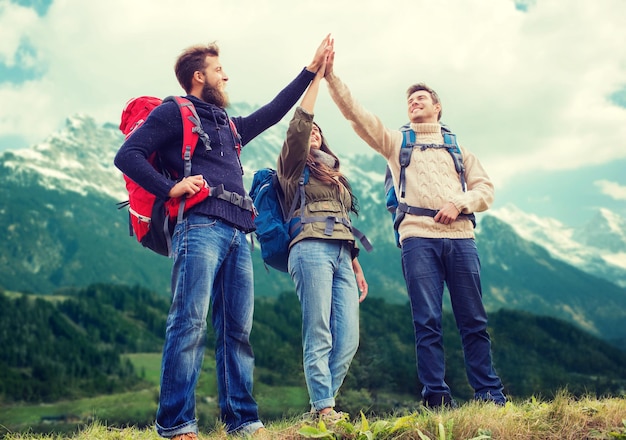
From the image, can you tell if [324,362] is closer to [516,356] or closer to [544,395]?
[544,395]

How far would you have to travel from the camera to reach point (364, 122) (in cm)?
632

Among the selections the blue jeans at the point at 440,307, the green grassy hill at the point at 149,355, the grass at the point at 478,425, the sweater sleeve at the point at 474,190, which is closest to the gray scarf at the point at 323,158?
the blue jeans at the point at 440,307

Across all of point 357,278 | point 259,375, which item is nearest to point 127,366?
point 259,375

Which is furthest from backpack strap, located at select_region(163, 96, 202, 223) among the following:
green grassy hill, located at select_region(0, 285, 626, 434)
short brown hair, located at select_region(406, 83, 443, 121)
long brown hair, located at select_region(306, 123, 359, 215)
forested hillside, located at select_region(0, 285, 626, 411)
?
forested hillside, located at select_region(0, 285, 626, 411)

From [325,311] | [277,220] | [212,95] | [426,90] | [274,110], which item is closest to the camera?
[212,95]

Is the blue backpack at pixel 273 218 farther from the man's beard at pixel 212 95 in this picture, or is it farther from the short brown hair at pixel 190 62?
the short brown hair at pixel 190 62

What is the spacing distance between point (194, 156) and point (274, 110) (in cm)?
105

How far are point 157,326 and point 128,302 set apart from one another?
10.8 m

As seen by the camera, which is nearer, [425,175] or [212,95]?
[212,95]

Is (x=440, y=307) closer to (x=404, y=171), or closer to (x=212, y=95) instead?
(x=404, y=171)

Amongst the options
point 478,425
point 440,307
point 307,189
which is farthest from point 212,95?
point 478,425

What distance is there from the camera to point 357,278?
6.43 metres

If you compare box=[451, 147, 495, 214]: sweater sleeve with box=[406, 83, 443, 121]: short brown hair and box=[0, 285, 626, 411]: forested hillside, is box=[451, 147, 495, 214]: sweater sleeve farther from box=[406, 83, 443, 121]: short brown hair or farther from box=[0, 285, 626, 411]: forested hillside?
box=[0, 285, 626, 411]: forested hillside

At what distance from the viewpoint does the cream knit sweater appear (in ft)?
20.0
